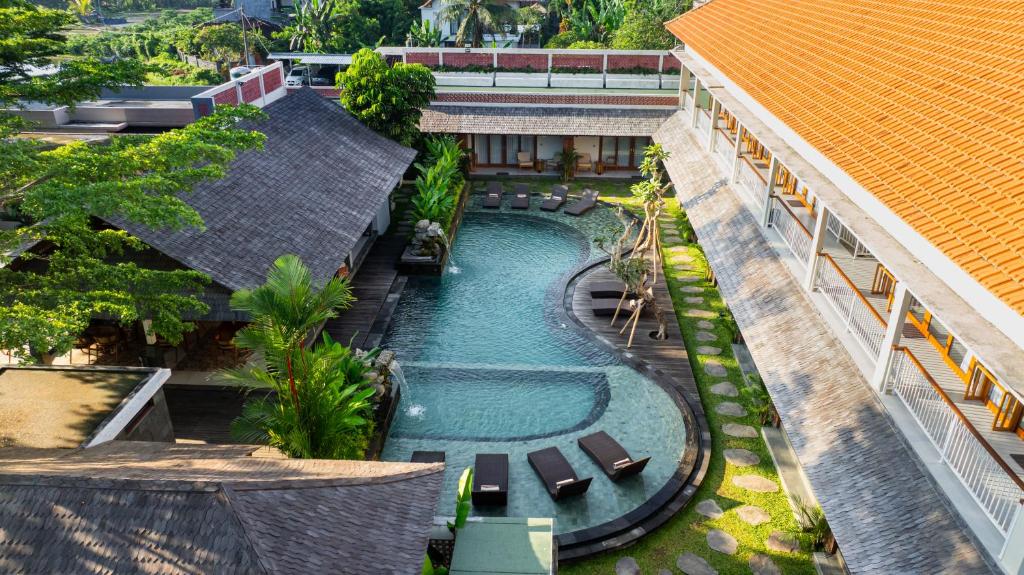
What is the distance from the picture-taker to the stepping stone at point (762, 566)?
1244 cm

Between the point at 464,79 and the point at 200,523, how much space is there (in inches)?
1209

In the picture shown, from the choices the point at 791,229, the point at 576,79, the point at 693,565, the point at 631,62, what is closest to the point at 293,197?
the point at 791,229

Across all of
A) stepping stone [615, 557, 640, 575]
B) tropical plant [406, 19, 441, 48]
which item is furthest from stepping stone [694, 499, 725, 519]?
tropical plant [406, 19, 441, 48]

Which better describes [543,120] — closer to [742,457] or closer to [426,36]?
[742,457]

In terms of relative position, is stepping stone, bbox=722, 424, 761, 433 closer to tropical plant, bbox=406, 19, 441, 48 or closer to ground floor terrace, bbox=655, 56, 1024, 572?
ground floor terrace, bbox=655, 56, 1024, 572

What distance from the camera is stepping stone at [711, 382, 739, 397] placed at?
17.8m

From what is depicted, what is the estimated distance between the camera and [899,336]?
37.7 feet

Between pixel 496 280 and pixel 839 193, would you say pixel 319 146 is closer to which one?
pixel 496 280

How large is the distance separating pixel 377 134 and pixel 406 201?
350 cm

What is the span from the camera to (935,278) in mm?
10156

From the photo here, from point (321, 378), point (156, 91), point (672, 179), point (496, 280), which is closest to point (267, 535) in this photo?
point (321, 378)

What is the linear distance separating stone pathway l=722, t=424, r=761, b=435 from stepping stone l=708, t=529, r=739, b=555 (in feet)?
10.7

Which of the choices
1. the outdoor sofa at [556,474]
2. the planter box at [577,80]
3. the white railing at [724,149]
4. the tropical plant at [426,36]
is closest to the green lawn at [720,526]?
the outdoor sofa at [556,474]

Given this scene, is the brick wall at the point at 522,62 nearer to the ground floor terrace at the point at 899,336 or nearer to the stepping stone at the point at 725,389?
the ground floor terrace at the point at 899,336
